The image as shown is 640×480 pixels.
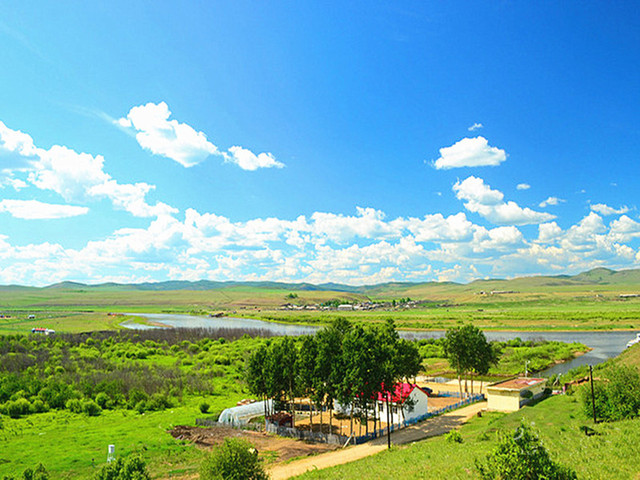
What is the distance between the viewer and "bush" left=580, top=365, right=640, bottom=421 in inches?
1286

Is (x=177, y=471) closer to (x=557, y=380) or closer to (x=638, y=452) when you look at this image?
(x=638, y=452)

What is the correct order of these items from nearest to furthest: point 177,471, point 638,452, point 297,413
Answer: point 638,452 < point 177,471 < point 297,413

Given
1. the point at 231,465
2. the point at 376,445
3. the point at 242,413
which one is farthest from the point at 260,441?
the point at 231,465

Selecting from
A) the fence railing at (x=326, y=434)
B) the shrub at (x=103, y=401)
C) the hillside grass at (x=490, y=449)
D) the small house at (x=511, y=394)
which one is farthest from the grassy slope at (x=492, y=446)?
the shrub at (x=103, y=401)

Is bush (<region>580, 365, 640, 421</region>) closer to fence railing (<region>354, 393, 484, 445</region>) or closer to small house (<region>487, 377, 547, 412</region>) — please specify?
small house (<region>487, 377, 547, 412</region>)

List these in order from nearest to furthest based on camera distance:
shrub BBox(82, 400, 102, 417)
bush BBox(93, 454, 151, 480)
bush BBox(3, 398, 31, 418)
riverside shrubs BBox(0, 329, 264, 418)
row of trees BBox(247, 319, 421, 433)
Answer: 1. bush BBox(93, 454, 151, 480)
2. row of trees BBox(247, 319, 421, 433)
3. bush BBox(3, 398, 31, 418)
4. shrub BBox(82, 400, 102, 417)
5. riverside shrubs BBox(0, 329, 264, 418)

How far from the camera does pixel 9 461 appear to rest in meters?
33.4

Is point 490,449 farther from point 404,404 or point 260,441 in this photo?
point 260,441

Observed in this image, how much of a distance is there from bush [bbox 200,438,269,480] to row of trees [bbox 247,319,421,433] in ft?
57.4

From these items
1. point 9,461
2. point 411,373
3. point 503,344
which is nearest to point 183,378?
point 9,461

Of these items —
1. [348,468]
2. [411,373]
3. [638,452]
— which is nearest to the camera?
[638,452]

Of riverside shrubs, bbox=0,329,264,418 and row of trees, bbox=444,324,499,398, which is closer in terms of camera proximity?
riverside shrubs, bbox=0,329,264,418

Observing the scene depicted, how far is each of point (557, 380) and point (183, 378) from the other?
55.4 metres

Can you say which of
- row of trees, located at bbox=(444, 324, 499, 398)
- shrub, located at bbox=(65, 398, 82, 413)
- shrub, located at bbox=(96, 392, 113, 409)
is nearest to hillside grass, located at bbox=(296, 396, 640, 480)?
row of trees, located at bbox=(444, 324, 499, 398)
